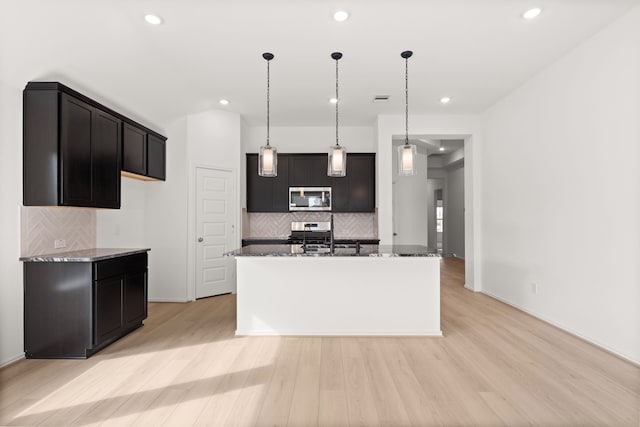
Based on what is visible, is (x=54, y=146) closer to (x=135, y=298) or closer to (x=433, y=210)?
(x=135, y=298)

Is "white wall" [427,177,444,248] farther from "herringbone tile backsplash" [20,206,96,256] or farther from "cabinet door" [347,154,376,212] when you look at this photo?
"herringbone tile backsplash" [20,206,96,256]

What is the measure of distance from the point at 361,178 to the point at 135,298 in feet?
12.9

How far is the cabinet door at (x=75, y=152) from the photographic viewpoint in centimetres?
295

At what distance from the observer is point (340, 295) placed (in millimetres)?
3422

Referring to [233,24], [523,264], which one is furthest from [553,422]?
[233,24]

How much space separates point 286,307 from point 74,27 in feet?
10.3

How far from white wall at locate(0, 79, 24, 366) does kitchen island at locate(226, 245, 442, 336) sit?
1866 mm

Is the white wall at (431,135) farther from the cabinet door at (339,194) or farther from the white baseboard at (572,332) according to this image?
the white baseboard at (572,332)

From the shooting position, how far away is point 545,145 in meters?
3.85

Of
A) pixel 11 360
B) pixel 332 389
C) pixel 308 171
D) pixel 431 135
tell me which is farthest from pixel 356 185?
pixel 11 360

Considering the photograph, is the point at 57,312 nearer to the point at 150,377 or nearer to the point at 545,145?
the point at 150,377

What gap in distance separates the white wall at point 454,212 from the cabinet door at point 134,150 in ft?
24.4

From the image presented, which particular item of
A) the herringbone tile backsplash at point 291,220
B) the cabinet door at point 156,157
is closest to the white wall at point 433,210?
the herringbone tile backsplash at point 291,220

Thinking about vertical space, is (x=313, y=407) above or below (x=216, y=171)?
below
